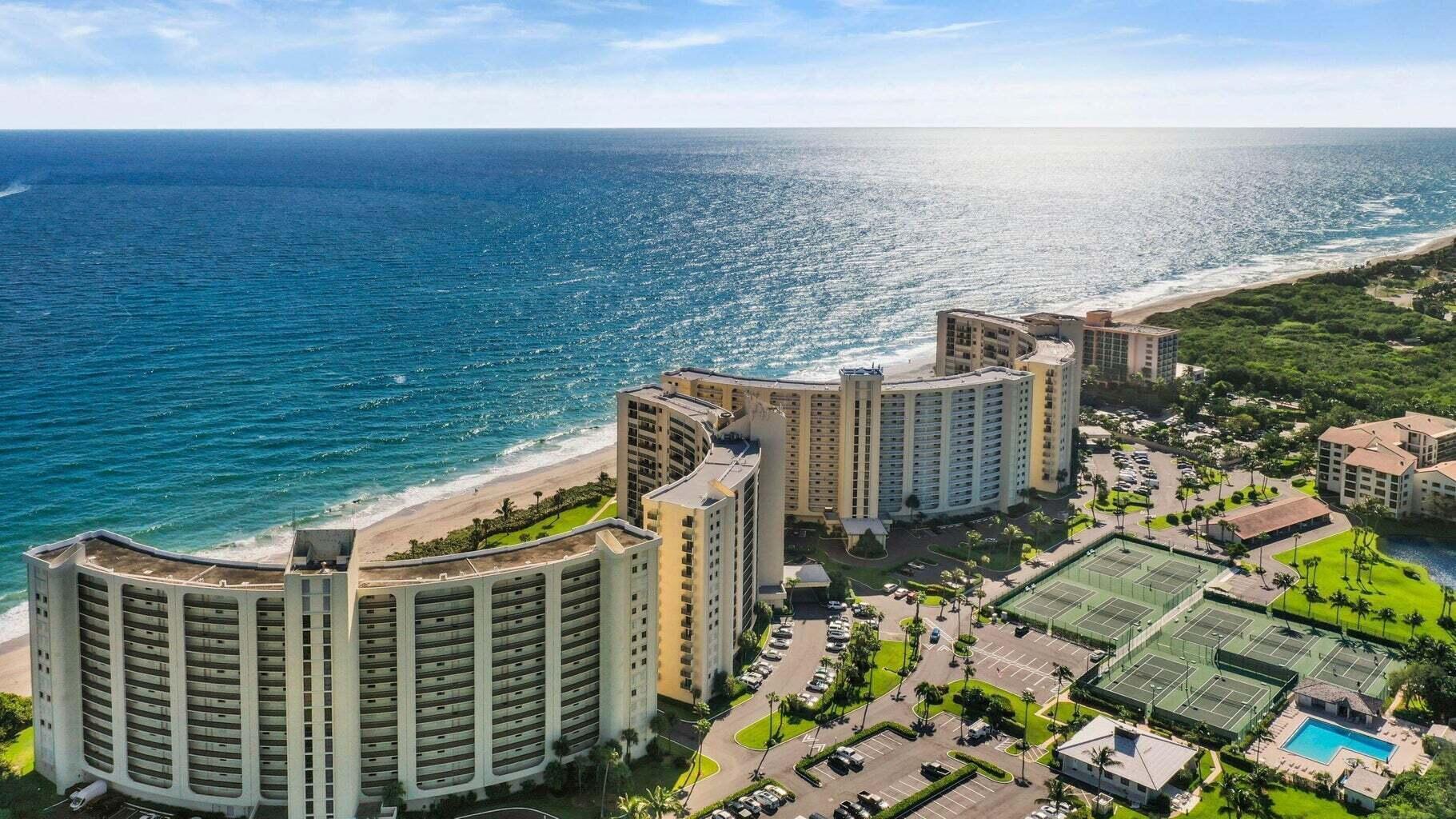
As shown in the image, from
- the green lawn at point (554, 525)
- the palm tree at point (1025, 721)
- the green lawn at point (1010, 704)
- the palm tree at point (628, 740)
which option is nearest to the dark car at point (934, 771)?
the palm tree at point (1025, 721)

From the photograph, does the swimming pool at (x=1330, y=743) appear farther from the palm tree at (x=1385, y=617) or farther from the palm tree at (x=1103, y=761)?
the palm tree at (x=1385, y=617)

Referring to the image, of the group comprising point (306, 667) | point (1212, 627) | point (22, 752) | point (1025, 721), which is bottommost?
point (22, 752)

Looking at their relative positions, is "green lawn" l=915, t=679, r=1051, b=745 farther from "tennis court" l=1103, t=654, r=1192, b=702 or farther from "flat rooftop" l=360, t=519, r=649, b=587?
"flat rooftop" l=360, t=519, r=649, b=587

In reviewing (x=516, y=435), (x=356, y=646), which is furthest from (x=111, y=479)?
(x=356, y=646)

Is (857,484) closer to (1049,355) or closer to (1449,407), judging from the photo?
(1049,355)

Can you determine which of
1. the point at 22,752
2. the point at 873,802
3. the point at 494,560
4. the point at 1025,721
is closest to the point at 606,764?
the point at 494,560

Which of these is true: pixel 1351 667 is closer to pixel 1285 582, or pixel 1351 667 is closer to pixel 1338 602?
pixel 1338 602
